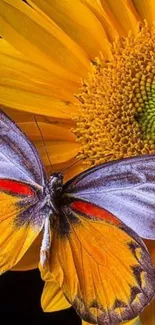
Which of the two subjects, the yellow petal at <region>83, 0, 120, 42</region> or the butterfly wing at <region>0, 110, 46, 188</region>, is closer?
the butterfly wing at <region>0, 110, 46, 188</region>

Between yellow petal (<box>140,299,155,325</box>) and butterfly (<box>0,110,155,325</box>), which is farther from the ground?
butterfly (<box>0,110,155,325</box>)

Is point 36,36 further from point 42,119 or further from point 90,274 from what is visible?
point 90,274

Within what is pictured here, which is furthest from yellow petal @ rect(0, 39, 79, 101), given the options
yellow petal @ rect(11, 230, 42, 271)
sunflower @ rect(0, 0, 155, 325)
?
yellow petal @ rect(11, 230, 42, 271)

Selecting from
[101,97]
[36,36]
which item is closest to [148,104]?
[101,97]

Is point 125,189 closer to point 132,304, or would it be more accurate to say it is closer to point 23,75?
point 132,304

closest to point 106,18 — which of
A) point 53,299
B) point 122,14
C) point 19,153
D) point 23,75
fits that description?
point 122,14

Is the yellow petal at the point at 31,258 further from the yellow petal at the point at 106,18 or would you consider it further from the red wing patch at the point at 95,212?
the yellow petal at the point at 106,18

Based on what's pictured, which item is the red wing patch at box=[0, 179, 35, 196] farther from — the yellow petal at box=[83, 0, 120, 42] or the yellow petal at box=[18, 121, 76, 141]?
the yellow petal at box=[83, 0, 120, 42]
